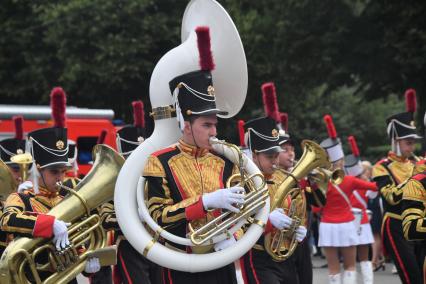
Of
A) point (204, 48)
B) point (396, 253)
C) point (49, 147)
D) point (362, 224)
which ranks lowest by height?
point (362, 224)

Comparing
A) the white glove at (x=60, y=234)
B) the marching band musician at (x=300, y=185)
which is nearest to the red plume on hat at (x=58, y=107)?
the white glove at (x=60, y=234)

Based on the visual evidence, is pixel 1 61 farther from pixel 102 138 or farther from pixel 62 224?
pixel 62 224

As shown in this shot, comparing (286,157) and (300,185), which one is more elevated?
(286,157)

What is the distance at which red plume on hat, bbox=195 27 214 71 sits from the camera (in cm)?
565

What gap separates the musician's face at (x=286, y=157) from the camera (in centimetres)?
944

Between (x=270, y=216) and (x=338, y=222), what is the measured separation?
4640mm

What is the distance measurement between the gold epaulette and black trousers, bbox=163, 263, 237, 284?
1.59 metres

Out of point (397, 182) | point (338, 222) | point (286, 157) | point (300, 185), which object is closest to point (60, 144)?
point (300, 185)

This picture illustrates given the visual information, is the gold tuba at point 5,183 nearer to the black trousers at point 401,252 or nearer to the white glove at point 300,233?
the white glove at point 300,233

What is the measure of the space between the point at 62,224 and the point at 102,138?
561 cm

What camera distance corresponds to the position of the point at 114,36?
79.0 ft

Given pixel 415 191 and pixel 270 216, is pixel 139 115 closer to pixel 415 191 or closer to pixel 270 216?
pixel 270 216

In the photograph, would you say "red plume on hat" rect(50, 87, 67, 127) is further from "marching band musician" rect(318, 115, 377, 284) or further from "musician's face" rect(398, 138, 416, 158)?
"marching band musician" rect(318, 115, 377, 284)

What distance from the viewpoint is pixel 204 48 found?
5.68 m
